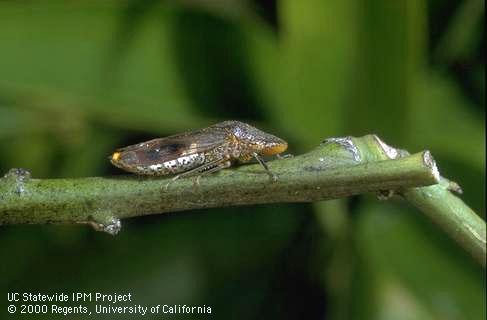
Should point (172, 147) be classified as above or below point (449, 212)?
above

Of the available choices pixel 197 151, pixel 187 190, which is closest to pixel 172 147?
pixel 197 151

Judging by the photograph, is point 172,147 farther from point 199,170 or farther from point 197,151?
point 199,170

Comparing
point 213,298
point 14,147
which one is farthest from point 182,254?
point 14,147

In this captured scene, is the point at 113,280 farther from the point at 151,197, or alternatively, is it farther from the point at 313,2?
the point at 151,197

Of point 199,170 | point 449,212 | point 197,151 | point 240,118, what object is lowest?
point 449,212

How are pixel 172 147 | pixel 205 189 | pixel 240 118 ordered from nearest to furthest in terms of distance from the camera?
pixel 205 189 → pixel 172 147 → pixel 240 118

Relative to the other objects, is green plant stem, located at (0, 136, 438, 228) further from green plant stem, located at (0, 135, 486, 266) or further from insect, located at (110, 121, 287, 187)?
insect, located at (110, 121, 287, 187)

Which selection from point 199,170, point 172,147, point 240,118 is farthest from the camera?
point 240,118

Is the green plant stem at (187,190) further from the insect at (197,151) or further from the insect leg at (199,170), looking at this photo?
the insect at (197,151)

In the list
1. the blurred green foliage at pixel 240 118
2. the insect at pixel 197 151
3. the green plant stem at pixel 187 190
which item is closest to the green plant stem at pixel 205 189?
the green plant stem at pixel 187 190
